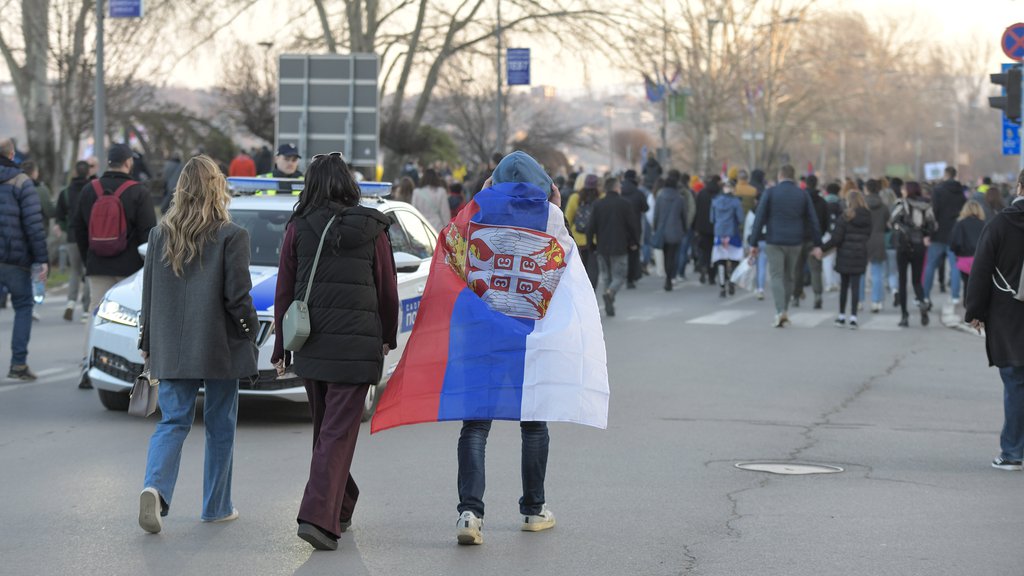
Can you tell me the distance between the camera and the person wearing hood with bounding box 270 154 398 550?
254 inches

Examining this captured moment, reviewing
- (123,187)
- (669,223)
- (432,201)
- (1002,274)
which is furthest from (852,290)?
(1002,274)

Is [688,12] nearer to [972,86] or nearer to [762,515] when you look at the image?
[762,515]

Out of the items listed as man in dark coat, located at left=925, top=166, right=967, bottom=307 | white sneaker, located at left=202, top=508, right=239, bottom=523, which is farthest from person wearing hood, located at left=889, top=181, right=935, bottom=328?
white sneaker, located at left=202, top=508, right=239, bottom=523

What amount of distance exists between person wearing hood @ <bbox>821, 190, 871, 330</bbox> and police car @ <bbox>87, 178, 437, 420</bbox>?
793 cm

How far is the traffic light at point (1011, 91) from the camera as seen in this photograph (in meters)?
17.6

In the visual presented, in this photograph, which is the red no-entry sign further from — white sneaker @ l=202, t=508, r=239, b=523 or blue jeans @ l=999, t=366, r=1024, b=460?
white sneaker @ l=202, t=508, r=239, b=523

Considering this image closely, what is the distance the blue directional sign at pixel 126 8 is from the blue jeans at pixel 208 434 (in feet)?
58.9

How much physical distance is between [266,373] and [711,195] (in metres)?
16.8

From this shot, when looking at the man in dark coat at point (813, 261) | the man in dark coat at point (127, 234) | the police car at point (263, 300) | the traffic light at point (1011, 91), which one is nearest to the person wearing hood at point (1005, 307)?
the police car at point (263, 300)

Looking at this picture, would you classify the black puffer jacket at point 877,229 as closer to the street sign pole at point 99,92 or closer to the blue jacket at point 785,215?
the blue jacket at point 785,215

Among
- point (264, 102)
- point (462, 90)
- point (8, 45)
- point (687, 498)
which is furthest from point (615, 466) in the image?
point (462, 90)

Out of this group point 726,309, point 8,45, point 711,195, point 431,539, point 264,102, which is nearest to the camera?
point 431,539

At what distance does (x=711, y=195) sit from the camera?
26.0m

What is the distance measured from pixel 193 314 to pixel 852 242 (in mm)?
12928
